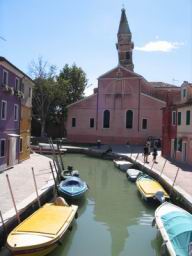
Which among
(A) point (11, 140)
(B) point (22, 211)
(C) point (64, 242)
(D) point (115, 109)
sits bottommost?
(C) point (64, 242)

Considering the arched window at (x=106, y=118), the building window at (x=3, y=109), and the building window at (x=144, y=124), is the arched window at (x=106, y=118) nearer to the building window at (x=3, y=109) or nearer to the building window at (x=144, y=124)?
the building window at (x=144, y=124)

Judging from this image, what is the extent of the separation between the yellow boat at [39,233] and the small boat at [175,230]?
10.3ft

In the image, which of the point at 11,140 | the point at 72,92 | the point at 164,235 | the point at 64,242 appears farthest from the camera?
the point at 72,92

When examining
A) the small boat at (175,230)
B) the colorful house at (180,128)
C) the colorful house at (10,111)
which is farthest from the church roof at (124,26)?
the small boat at (175,230)

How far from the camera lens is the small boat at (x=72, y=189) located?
18125 millimetres

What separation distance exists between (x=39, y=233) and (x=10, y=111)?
51.7 ft

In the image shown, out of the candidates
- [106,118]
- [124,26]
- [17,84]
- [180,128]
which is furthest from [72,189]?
[124,26]

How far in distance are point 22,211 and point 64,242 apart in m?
1.91

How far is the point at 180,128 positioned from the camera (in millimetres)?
32781

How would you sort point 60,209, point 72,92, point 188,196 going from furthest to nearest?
point 72,92 < point 188,196 < point 60,209

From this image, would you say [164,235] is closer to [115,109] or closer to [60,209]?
[60,209]

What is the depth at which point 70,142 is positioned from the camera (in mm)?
53375

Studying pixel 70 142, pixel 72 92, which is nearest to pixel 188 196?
pixel 70 142

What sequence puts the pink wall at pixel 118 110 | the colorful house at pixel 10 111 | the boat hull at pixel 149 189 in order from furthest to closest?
the pink wall at pixel 118 110 < the colorful house at pixel 10 111 < the boat hull at pixel 149 189
